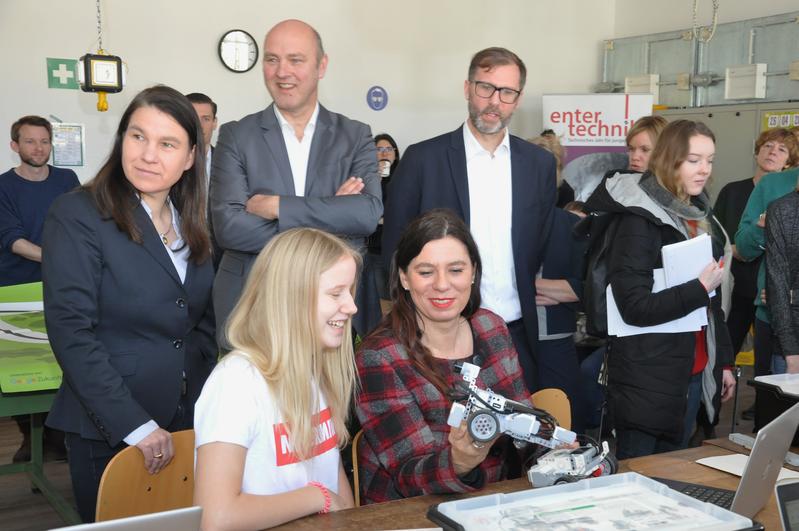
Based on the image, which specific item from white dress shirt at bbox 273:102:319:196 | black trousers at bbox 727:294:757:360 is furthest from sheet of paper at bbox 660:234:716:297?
black trousers at bbox 727:294:757:360

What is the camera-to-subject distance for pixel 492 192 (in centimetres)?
A: 297

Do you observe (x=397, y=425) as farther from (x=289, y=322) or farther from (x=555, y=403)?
(x=555, y=403)

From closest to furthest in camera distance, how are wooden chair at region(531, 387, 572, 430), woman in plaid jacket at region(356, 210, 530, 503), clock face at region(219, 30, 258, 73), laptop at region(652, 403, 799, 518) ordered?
laptop at region(652, 403, 799, 518)
woman in plaid jacket at region(356, 210, 530, 503)
wooden chair at region(531, 387, 572, 430)
clock face at region(219, 30, 258, 73)

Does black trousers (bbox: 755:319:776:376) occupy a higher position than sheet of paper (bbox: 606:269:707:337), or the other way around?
sheet of paper (bbox: 606:269:707:337)

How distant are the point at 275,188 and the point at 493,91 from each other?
0.81 meters

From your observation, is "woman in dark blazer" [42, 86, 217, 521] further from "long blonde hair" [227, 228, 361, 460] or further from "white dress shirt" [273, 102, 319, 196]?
"white dress shirt" [273, 102, 319, 196]

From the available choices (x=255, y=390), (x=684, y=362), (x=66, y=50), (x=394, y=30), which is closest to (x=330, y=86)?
(x=394, y=30)

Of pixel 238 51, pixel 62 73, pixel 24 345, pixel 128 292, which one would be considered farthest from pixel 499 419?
pixel 238 51

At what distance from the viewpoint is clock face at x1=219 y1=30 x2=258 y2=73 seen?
756 cm

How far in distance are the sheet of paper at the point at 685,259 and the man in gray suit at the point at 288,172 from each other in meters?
0.93

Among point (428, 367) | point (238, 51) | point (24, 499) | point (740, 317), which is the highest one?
point (238, 51)

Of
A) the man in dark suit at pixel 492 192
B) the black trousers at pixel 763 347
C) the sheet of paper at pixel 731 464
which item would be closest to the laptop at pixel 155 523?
the sheet of paper at pixel 731 464

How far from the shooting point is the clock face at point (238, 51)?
756cm

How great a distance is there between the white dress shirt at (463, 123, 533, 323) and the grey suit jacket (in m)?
0.40
